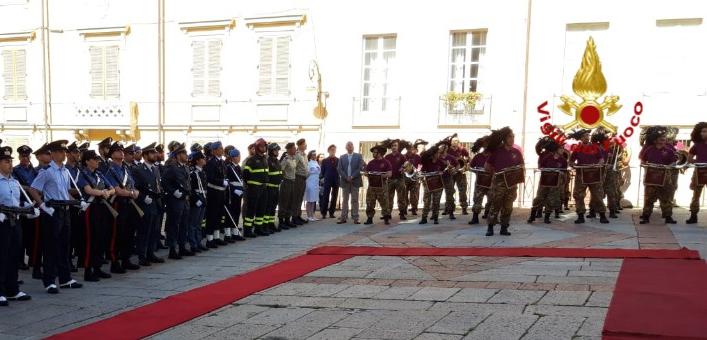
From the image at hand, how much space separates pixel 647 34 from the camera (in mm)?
16734

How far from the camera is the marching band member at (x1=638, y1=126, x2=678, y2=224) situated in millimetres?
11891

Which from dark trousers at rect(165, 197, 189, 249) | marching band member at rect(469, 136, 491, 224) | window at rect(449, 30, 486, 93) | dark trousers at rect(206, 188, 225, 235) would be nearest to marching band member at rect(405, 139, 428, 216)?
marching band member at rect(469, 136, 491, 224)

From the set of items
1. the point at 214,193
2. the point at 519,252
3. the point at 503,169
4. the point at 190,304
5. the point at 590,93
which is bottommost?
the point at 190,304

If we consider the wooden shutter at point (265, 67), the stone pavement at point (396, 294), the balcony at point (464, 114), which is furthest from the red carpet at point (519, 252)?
the wooden shutter at point (265, 67)

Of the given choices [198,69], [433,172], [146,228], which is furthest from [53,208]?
[198,69]

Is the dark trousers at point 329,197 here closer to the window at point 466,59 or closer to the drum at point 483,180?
the drum at point 483,180

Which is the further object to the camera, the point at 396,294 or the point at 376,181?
the point at 376,181

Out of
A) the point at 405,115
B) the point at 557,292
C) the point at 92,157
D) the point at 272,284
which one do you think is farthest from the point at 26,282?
the point at 405,115

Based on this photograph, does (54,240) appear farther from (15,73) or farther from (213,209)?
(15,73)

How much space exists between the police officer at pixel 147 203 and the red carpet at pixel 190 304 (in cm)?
191

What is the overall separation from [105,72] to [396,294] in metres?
18.3

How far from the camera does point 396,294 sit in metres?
7.33

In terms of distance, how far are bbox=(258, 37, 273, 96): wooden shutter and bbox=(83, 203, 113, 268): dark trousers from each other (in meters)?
12.2

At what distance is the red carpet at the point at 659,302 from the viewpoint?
210 inches
